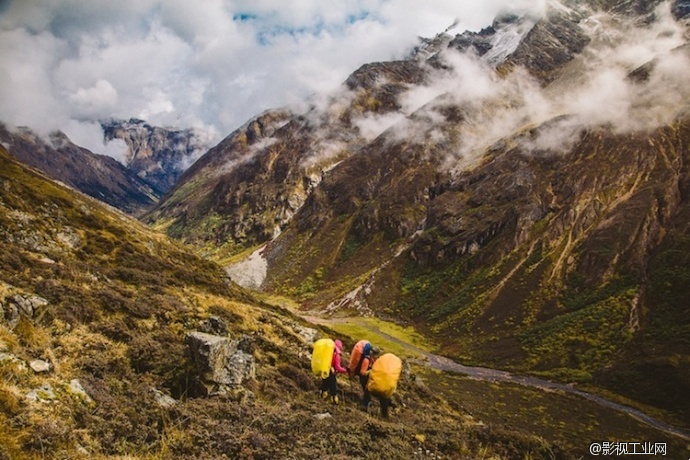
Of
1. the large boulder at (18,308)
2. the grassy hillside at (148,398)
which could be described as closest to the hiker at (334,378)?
the grassy hillside at (148,398)

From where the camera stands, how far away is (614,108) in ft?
514

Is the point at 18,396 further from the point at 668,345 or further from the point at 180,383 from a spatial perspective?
the point at 668,345

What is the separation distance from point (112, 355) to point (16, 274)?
36.3 feet

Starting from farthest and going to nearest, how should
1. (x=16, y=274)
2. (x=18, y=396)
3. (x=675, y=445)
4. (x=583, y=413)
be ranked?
(x=583, y=413)
(x=675, y=445)
(x=16, y=274)
(x=18, y=396)

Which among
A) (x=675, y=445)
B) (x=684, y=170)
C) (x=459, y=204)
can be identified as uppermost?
(x=684, y=170)

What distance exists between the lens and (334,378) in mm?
17234

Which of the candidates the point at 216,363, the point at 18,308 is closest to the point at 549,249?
the point at 216,363

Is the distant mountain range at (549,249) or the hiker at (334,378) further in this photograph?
the distant mountain range at (549,249)

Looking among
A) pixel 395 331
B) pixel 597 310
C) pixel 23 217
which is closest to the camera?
pixel 23 217

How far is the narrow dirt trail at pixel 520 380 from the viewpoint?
5930 centimetres

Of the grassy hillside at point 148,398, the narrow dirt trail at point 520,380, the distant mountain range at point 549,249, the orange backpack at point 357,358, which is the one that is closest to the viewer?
the grassy hillside at point 148,398

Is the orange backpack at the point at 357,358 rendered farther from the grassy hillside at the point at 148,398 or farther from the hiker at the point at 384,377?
the grassy hillside at the point at 148,398

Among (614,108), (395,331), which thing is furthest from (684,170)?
(395,331)

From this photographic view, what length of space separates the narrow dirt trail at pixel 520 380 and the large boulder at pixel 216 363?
210 feet
